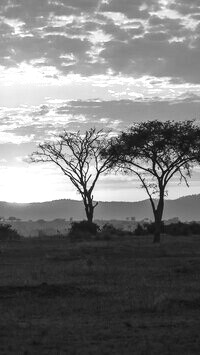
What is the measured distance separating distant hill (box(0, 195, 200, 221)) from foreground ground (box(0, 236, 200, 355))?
146 metres

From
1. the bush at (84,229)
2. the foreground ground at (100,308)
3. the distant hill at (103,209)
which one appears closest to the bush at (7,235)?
the bush at (84,229)

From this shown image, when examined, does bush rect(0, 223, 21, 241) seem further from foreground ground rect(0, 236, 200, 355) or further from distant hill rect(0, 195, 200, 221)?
distant hill rect(0, 195, 200, 221)

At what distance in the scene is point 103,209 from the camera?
7111 inches

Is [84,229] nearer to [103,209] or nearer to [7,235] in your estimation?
[7,235]

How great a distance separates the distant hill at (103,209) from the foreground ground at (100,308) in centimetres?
14554

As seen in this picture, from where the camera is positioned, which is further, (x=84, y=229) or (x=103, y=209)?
(x=103, y=209)

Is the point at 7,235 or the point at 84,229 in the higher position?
the point at 84,229

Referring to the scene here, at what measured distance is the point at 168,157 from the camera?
50375 mm

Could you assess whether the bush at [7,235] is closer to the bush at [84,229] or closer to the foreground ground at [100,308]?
the bush at [84,229]

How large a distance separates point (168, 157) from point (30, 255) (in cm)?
1782

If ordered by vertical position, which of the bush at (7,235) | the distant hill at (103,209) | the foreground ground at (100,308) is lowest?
the foreground ground at (100,308)

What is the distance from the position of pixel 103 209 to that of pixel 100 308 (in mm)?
165084

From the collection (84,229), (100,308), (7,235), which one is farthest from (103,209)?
(100,308)

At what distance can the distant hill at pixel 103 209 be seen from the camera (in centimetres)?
17362
